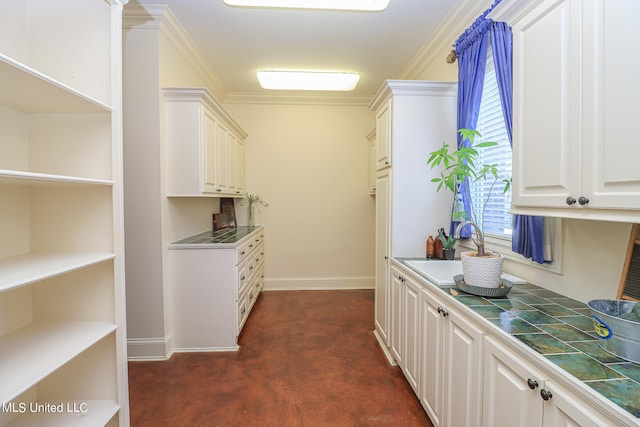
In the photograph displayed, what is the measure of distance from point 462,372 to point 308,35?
289 cm

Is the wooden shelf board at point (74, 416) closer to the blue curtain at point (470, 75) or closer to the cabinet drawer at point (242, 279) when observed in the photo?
the cabinet drawer at point (242, 279)

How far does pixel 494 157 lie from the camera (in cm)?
204

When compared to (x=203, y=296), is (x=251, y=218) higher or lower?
higher

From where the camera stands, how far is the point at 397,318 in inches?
88.6

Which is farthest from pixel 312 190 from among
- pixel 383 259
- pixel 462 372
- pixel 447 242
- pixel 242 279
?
pixel 462 372

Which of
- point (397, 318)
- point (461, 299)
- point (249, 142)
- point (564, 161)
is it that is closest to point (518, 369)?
point (461, 299)

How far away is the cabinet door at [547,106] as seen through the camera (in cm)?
101

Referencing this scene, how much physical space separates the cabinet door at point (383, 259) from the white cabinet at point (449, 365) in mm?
750

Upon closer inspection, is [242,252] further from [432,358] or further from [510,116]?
[510,116]

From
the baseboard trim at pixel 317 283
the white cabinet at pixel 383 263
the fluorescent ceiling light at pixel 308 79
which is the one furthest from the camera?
the baseboard trim at pixel 317 283

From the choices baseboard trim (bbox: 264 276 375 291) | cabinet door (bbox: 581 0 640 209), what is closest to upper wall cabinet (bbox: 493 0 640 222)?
cabinet door (bbox: 581 0 640 209)

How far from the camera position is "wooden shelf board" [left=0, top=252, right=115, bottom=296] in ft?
3.22

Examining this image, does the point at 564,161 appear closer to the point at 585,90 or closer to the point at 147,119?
the point at 585,90

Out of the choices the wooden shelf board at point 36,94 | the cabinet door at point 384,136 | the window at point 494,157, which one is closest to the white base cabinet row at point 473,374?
the window at point 494,157
